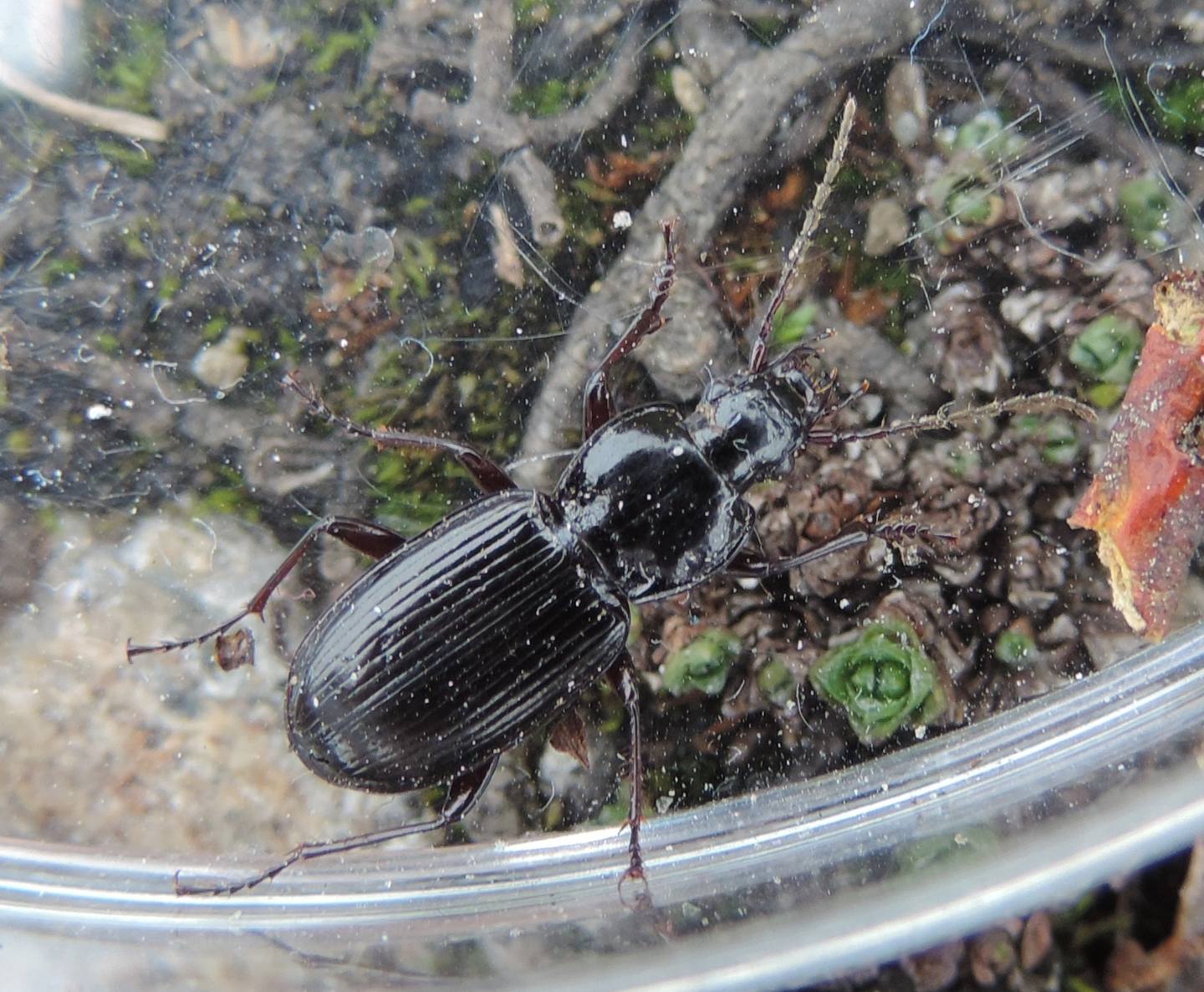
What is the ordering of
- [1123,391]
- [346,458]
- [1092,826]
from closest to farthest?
[1092,826], [1123,391], [346,458]

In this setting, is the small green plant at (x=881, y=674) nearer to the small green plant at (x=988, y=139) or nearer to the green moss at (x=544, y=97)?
the small green plant at (x=988, y=139)

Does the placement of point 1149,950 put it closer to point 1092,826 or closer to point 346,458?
point 1092,826

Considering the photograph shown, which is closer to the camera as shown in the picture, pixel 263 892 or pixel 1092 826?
pixel 1092 826

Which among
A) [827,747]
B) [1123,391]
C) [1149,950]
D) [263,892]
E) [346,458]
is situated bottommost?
[263,892]

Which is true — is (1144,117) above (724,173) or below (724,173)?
above

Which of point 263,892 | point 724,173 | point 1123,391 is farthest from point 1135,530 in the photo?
point 263,892

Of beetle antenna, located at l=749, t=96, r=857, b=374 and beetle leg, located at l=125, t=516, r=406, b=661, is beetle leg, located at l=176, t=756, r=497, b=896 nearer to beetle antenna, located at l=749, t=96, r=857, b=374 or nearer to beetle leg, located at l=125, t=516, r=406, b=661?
beetle leg, located at l=125, t=516, r=406, b=661

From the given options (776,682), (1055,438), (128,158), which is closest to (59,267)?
(128,158)

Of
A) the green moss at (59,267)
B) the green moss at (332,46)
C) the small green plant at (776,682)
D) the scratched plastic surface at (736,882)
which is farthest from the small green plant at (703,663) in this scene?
the green moss at (59,267)
